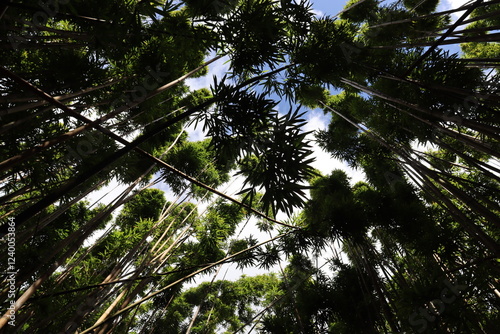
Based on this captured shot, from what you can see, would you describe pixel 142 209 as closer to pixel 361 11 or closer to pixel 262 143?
pixel 262 143

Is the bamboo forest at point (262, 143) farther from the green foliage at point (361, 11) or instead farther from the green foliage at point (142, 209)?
the green foliage at point (142, 209)

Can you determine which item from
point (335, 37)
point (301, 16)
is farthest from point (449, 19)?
point (301, 16)

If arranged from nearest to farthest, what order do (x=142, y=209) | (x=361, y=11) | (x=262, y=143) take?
(x=262, y=143) → (x=361, y=11) → (x=142, y=209)

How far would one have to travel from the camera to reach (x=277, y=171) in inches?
102

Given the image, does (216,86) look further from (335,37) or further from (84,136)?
(84,136)

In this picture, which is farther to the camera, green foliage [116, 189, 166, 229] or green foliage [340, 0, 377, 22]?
green foliage [116, 189, 166, 229]

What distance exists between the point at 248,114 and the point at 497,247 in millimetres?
2476

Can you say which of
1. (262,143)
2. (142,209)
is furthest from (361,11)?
(142,209)

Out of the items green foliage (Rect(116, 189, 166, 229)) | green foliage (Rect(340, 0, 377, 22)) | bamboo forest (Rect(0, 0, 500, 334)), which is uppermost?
green foliage (Rect(340, 0, 377, 22))

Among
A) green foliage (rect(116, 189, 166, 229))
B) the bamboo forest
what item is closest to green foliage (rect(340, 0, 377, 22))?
the bamboo forest

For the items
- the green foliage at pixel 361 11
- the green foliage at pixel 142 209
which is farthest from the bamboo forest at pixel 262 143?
the green foliage at pixel 142 209

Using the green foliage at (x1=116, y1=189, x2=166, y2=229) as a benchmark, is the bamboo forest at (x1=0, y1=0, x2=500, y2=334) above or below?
below

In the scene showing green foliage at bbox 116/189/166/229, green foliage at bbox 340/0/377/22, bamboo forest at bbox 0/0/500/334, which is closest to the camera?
bamboo forest at bbox 0/0/500/334

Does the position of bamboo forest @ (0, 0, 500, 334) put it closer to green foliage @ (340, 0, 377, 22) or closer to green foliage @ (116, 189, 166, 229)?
green foliage @ (340, 0, 377, 22)
